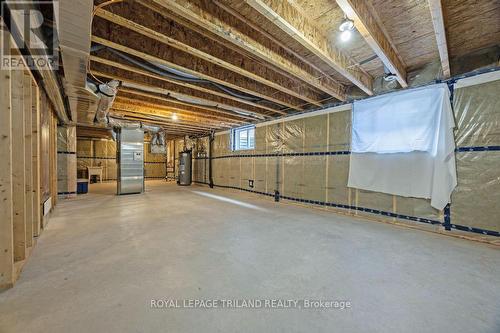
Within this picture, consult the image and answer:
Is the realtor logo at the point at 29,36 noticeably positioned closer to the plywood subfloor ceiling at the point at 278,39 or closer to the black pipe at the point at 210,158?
the plywood subfloor ceiling at the point at 278,39

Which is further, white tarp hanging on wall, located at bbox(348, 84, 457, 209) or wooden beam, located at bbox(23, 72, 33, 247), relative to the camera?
white tarp hanging on wall, located at bbox(348, 84, 457, 209)

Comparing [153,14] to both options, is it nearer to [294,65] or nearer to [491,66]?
[294,65]

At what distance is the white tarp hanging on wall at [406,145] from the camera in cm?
292

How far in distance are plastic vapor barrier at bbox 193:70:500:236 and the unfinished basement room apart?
25 millimetres

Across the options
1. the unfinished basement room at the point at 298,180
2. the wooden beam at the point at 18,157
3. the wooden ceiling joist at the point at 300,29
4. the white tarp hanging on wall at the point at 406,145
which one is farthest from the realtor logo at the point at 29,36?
the white tarp hanging on wall at the point at 406,145

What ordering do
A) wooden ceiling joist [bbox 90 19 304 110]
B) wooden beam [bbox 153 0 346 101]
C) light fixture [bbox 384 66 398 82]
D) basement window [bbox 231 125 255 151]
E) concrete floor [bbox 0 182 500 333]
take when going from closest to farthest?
concrete floor [bbox 0 182 500 333] < wooden beam [bbox 153 0 346 101] < wooden ceiling joist [bbox 90 19 304 110] < light fixture [bbox 384 66 398 82] < basement window [bbox 231 125 255 151]

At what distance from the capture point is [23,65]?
1.90 metres

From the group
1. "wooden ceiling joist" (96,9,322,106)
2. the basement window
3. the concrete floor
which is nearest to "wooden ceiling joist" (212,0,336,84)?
"wooden ceiling joist" (96,9,322,106)

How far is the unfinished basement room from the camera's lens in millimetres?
1407

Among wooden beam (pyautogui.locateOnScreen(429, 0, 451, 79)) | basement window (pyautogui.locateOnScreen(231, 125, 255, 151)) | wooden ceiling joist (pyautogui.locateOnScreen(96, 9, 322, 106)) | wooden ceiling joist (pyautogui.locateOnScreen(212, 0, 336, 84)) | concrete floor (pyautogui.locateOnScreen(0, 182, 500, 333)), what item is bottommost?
concrete floor (pyautogui.locateOnScreen(0, 182, 500, 333))

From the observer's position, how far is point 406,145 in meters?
3.25

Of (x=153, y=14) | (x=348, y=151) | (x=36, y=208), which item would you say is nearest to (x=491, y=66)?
(x=348, y=151)

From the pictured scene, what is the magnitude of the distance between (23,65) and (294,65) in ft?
9.26

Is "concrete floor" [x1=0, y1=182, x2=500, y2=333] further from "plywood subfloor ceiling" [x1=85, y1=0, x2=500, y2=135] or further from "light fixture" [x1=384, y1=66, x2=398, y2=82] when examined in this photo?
"light fixture" [x1=384, y1=66, x2=398, y2=82]
